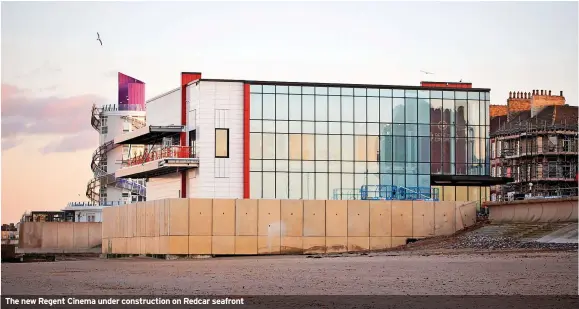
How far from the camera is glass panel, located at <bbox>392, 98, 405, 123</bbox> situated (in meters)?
62.2

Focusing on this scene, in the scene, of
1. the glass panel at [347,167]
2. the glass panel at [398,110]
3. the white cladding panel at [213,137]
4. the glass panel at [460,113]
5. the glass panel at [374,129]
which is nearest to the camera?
the white cladding panel at [213,137]

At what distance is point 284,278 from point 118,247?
32.5 metres

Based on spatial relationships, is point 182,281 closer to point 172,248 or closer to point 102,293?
point 102,293

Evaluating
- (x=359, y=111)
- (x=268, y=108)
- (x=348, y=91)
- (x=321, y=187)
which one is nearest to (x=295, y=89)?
(x=268, y=108)

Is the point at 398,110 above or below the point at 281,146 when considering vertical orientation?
A: above

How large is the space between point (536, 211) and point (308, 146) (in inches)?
568

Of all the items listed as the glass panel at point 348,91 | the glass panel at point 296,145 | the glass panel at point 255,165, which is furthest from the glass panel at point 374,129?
the glass panel at point 255,165

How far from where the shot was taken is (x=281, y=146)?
200 ft

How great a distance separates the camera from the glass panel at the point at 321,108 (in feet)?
201

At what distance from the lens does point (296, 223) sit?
177 ft

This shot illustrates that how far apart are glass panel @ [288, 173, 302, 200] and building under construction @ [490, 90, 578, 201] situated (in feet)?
147

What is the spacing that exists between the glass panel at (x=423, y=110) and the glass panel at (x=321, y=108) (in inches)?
219

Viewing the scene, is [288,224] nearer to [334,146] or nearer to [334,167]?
[334,167]

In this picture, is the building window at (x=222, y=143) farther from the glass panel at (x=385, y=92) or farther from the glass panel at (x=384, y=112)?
the glass panel at (x=385, y=92)
